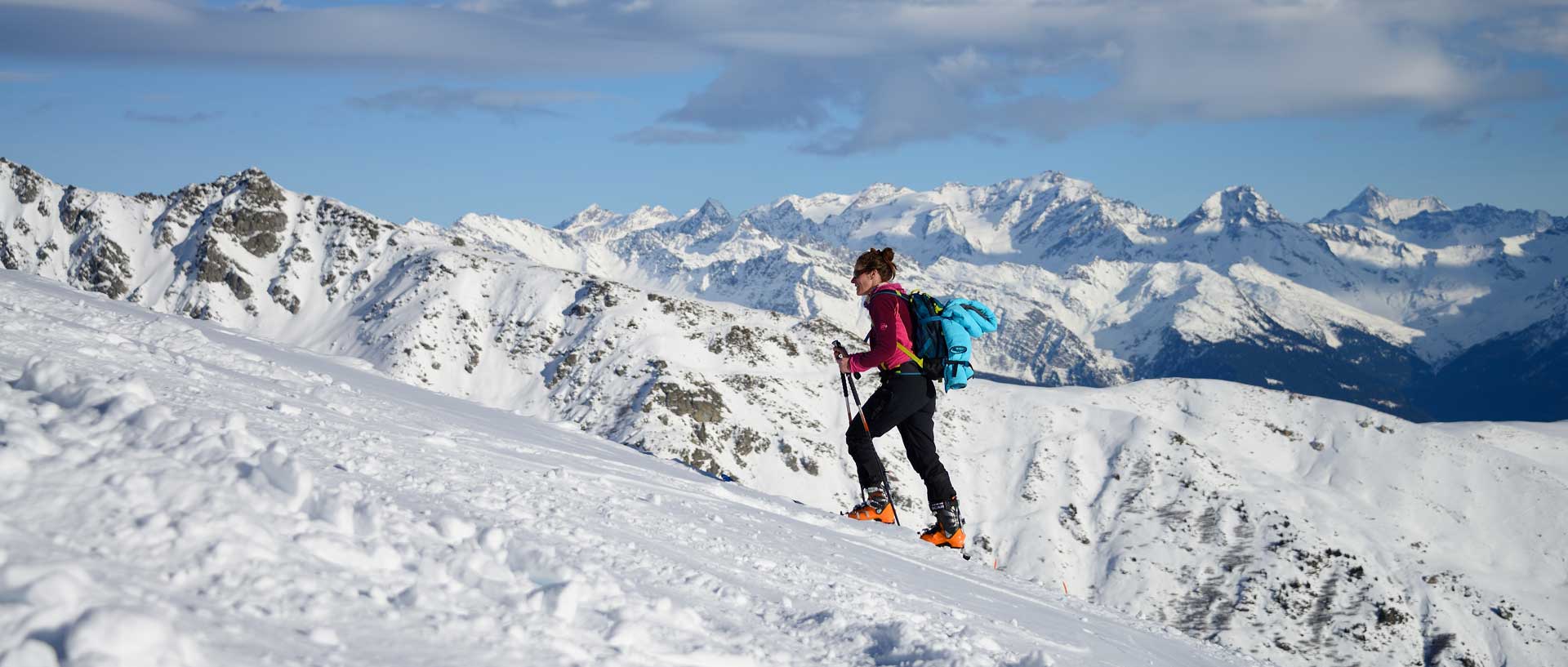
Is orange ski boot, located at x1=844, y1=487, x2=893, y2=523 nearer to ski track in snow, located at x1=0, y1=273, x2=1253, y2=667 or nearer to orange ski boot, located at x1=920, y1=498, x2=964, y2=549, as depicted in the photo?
orange ski boot, located at x1=920, y1=498, x2=964, y2=549

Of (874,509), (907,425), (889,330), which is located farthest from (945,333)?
(874,509)

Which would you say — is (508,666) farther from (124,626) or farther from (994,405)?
(994,405)

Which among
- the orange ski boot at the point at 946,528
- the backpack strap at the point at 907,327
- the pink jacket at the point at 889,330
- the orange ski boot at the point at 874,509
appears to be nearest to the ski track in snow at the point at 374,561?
the pink jacket at the point at 889,330

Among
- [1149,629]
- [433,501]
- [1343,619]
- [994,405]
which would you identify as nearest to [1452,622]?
[1343,619]

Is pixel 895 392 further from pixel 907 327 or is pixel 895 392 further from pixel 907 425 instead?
pixel 907 327

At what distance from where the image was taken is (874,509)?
14.9 meters

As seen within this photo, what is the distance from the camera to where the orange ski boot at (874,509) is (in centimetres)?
1473

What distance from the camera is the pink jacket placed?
12.7 m

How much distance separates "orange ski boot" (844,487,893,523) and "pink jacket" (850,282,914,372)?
112 inches

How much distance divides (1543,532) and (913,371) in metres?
199

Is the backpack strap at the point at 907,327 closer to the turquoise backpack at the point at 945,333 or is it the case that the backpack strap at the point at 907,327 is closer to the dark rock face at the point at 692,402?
the turquoise backpack at the point at 945,333

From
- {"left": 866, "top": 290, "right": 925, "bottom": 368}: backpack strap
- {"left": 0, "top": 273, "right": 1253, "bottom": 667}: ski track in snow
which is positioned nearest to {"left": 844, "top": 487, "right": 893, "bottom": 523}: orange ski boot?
{"left": 866, "top": 290, "right": 925, "bottom": 368}: backpack strap

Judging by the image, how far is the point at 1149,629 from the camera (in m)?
11.9

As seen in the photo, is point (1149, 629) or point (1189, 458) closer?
point (1149, 629)
